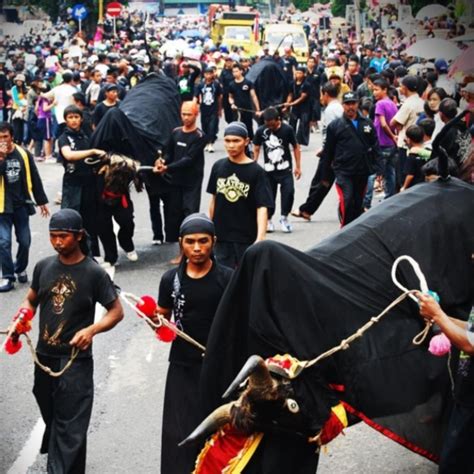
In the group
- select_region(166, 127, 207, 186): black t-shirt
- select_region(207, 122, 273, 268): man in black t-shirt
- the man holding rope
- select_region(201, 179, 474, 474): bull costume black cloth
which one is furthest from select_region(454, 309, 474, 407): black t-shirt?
select_region(166, 127, 207, 186): black t-shirt

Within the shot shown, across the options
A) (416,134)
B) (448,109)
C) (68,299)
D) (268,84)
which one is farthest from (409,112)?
(268,84)

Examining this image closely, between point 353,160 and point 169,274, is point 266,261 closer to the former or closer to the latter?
point 169,274

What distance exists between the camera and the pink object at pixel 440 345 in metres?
6.02

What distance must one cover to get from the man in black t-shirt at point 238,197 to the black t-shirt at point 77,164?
3527 mm

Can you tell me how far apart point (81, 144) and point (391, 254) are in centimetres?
802

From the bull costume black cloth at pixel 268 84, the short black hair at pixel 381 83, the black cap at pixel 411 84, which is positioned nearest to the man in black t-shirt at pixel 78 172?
the black cap at pixel 411 84

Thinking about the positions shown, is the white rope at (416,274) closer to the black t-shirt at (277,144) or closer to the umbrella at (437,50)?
the black t-shirt at (277,144)

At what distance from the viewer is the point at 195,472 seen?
6172 mm

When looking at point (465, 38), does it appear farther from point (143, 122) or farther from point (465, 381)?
point (465, 381)

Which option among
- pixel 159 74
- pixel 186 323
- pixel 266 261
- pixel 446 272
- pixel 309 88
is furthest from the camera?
pixel 309 88

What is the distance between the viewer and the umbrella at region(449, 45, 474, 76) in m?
15.6

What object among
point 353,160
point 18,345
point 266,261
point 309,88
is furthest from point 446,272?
point 309,88

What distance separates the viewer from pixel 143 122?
14.6 m

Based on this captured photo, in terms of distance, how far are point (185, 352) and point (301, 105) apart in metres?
17.8
